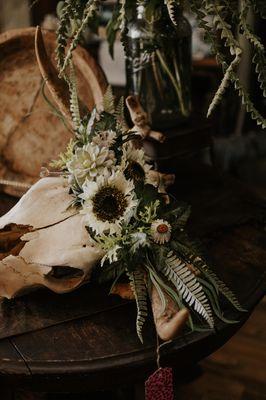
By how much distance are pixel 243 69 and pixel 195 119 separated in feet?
7.06

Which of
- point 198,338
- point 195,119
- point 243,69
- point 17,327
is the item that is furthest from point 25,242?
point 243,69

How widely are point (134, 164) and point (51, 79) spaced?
300 mm

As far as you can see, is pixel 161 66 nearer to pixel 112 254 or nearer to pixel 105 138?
pixel 105 138

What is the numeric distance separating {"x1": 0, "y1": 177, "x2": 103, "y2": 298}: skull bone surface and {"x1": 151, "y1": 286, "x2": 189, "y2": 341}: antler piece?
5.9 inches

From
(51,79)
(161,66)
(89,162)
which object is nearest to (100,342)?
(89,162)

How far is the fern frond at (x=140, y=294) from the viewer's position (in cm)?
106

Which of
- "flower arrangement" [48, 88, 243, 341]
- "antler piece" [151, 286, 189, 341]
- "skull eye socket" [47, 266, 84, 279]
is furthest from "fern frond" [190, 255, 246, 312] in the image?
"skull eye socket" [47, 266, 84, 279]

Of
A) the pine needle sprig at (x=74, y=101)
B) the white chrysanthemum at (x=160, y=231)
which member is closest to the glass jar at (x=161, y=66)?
the pine needle sprig at (x=74, y=101)

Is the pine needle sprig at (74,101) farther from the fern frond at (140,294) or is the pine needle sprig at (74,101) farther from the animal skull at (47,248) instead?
the fern frond at (140,294)

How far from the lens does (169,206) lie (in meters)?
1.21

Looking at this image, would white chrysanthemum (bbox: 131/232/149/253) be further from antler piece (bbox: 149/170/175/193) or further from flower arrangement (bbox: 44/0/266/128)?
flower arrangement (bbox: 44/0/266/128)

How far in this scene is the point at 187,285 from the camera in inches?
43.1

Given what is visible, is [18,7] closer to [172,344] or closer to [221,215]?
[221,215]

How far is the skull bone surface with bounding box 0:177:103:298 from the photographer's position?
1117 mm
